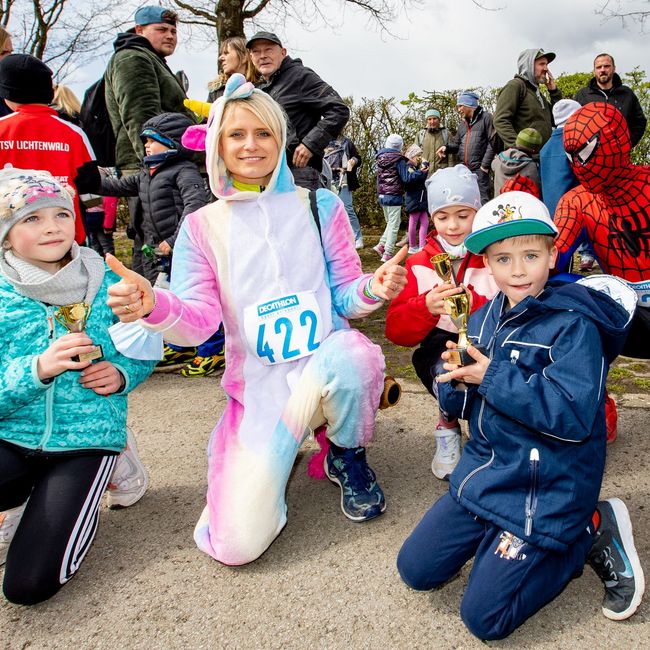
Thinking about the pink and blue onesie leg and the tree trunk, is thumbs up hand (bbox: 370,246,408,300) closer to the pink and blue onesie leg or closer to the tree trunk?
the pink and blue onesie leg

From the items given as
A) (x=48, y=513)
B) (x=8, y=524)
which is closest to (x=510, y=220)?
(x=48, y=513)

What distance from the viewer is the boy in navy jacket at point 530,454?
5.98 feet

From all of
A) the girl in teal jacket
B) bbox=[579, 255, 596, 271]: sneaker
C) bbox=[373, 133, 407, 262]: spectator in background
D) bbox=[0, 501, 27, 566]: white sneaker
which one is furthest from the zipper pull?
bbox=[373, 133, 407, 262]: spectator in background

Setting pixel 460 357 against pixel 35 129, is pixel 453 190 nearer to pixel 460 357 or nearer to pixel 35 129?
pixel 460 357

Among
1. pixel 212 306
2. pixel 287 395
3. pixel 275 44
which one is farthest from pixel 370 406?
pixel 275 44

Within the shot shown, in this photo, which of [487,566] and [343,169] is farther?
[343,169]

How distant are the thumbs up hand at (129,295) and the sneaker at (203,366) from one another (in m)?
2.21

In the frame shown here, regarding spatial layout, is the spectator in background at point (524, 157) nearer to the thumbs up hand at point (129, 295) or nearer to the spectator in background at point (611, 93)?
the spectator in background at point (611, 93)

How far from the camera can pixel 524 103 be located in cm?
581

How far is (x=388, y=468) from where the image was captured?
287cm

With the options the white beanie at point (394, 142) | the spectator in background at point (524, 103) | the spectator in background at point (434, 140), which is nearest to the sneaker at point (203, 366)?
the spectator in background at point (524, 103)

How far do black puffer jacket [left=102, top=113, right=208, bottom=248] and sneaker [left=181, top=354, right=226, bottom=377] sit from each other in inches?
33.1

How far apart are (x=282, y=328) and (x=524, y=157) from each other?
3.72 m

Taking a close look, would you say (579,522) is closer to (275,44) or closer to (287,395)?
(287,395)
